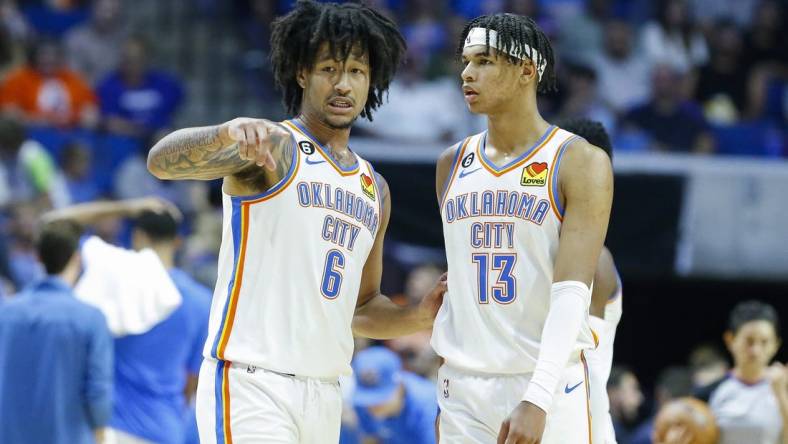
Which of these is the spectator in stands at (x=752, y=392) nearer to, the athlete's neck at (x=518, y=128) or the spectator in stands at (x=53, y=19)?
the athlete's neck at (x=518, y=128)

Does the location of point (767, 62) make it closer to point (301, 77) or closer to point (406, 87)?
point (406, 87)

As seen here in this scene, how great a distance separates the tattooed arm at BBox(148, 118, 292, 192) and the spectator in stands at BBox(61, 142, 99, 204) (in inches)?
279

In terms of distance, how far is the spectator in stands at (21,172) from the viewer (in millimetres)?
10820

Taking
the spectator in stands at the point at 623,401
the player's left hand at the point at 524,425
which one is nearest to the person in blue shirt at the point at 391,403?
the spectator in stands at the point at 623,401

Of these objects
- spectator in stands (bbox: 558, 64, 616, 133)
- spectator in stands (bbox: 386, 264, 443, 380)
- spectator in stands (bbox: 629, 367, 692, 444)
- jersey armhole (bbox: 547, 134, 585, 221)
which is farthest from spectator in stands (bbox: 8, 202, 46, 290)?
jersey armhole (bbox: 547, 134, 585, 221)

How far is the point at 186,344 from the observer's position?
7898 millimetres

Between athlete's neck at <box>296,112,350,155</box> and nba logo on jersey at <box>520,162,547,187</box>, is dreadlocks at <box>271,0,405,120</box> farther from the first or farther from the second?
nba logo on jersey at <box>520,162,547,187</box>

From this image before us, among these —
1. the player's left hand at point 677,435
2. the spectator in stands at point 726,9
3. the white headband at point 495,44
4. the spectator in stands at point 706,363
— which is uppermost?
the spectator in stands at point 726,9

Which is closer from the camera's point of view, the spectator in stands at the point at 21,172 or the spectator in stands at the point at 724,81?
the spectator in stands at the point at 21,172

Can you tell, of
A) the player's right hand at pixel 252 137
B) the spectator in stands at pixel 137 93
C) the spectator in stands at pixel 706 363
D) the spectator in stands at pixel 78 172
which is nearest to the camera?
the player's right hand at pixel 252 137

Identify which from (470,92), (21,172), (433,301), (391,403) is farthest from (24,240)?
(470,92)

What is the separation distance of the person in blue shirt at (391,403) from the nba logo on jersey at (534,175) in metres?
3.48

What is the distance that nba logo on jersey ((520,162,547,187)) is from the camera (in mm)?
4621

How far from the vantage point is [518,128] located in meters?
4.77
